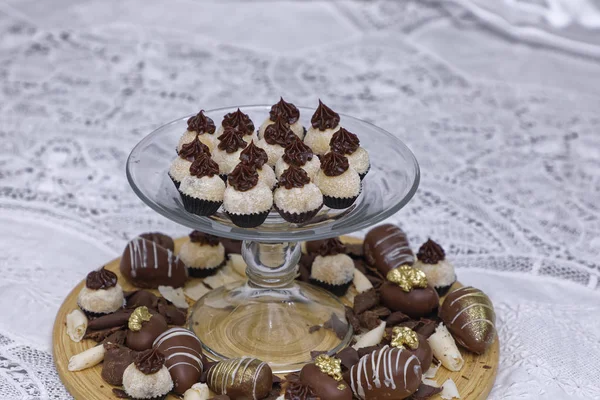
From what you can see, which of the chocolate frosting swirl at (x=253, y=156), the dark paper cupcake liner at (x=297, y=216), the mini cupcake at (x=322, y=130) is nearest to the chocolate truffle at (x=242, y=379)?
the dark paper cupcake liner at (x=297, y=216)

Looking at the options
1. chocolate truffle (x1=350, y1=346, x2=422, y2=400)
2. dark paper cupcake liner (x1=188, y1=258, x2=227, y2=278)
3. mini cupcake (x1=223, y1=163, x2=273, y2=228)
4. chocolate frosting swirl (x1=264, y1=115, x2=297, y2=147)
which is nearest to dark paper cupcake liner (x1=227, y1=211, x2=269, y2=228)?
mini cupcake (x1=223, y1=163, x2=273, y2=228)

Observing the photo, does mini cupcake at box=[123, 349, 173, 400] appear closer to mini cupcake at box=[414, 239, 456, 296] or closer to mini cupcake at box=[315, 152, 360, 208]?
mini cupcake at box=[315, 152, 360, 208]

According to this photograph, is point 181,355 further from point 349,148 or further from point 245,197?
point 349,148

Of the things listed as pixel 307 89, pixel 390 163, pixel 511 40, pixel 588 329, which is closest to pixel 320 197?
pixel 390 163

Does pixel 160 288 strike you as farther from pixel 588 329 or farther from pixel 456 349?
pixel 588 329

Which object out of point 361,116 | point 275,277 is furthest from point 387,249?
point 361,116

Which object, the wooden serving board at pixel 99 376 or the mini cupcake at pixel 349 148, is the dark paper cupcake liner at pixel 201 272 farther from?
the mini cupcake at pixel 349 148
